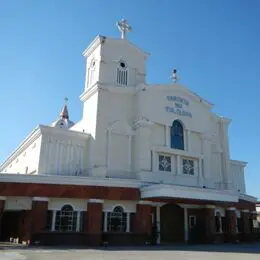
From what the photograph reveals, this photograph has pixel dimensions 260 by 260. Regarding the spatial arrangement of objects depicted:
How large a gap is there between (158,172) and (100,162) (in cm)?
453

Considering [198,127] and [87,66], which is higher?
[87,66]

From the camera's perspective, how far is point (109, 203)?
23078 millimetres

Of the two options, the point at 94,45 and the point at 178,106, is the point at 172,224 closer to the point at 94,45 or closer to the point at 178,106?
the point at 178,106

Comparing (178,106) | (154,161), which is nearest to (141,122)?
(154,161)

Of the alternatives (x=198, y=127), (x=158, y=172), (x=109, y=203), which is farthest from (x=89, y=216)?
(x=198, y=127)

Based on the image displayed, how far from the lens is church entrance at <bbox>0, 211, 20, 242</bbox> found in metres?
23.9

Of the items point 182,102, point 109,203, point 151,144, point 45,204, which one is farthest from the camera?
point 182,102

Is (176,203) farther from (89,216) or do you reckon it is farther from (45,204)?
(45,204)

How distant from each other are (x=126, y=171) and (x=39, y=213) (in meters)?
7.42

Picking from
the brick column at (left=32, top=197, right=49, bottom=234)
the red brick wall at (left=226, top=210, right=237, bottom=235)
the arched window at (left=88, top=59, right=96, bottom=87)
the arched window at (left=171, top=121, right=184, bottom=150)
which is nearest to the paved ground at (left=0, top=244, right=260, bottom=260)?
the brick column at (left=32, top=197, right=49, bottom=234)

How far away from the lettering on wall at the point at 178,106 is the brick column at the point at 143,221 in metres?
8.56

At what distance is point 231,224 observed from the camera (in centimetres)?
2781

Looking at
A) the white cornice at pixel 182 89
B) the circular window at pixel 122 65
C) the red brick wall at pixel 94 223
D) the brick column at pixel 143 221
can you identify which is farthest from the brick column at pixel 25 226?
the circular window at pixel 122 65

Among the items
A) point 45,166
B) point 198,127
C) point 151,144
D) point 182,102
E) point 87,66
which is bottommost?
point 45,166
